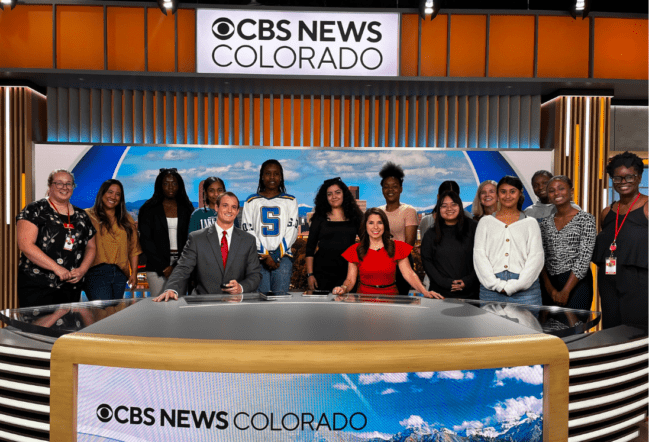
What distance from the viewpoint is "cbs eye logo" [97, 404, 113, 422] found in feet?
5.35

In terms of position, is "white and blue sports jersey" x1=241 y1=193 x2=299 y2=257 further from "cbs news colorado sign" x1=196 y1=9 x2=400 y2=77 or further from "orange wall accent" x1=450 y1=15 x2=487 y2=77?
"orange wall accent" x1=450 y1=15 x2=487 y2=77

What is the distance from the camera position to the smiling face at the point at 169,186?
3992mm

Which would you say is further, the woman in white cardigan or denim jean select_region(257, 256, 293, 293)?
denim jean select_region(257, 256, 293, 293)

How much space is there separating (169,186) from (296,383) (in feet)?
9.31

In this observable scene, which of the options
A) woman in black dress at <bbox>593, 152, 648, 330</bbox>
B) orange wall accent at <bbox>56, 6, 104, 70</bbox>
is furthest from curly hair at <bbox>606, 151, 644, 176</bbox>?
orange wall accent at <bbox>56, 6, 104, 70</bbox>

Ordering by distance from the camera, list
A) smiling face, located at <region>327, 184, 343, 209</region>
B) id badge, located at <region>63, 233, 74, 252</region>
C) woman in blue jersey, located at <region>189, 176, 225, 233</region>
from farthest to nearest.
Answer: woman in blue jersey, located at <region>189, 176, 225, 233</region> → smiling face, located at <region>327, 184, 343, 209</region> → id badge, located at <region>63, 233, 74, 252</region>

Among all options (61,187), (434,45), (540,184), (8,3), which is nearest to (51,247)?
(61,187)

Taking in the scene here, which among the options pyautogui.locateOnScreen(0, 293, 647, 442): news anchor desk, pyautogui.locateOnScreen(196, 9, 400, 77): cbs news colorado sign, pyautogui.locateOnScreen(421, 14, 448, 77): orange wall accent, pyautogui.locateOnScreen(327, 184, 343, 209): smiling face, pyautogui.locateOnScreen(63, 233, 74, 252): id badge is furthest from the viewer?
pyautogui.locateOnScreen(421, 14, 448, 77): orange wall accent

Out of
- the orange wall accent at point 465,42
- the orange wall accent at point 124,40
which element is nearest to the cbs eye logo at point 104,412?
the orange wall accent at point 124,40

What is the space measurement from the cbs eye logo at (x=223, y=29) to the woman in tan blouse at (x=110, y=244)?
6.56 feet

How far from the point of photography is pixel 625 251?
283 centimetres

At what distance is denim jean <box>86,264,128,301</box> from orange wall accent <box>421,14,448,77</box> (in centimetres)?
360

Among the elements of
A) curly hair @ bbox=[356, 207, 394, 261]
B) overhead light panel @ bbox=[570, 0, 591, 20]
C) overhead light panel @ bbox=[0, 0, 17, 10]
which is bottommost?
curly hair @ bbox=[356, 207, 394, 261]

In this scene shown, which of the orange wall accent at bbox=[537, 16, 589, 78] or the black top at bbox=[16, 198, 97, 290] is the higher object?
the orange wall accent at bbox=[537, 16, 589, 78]
